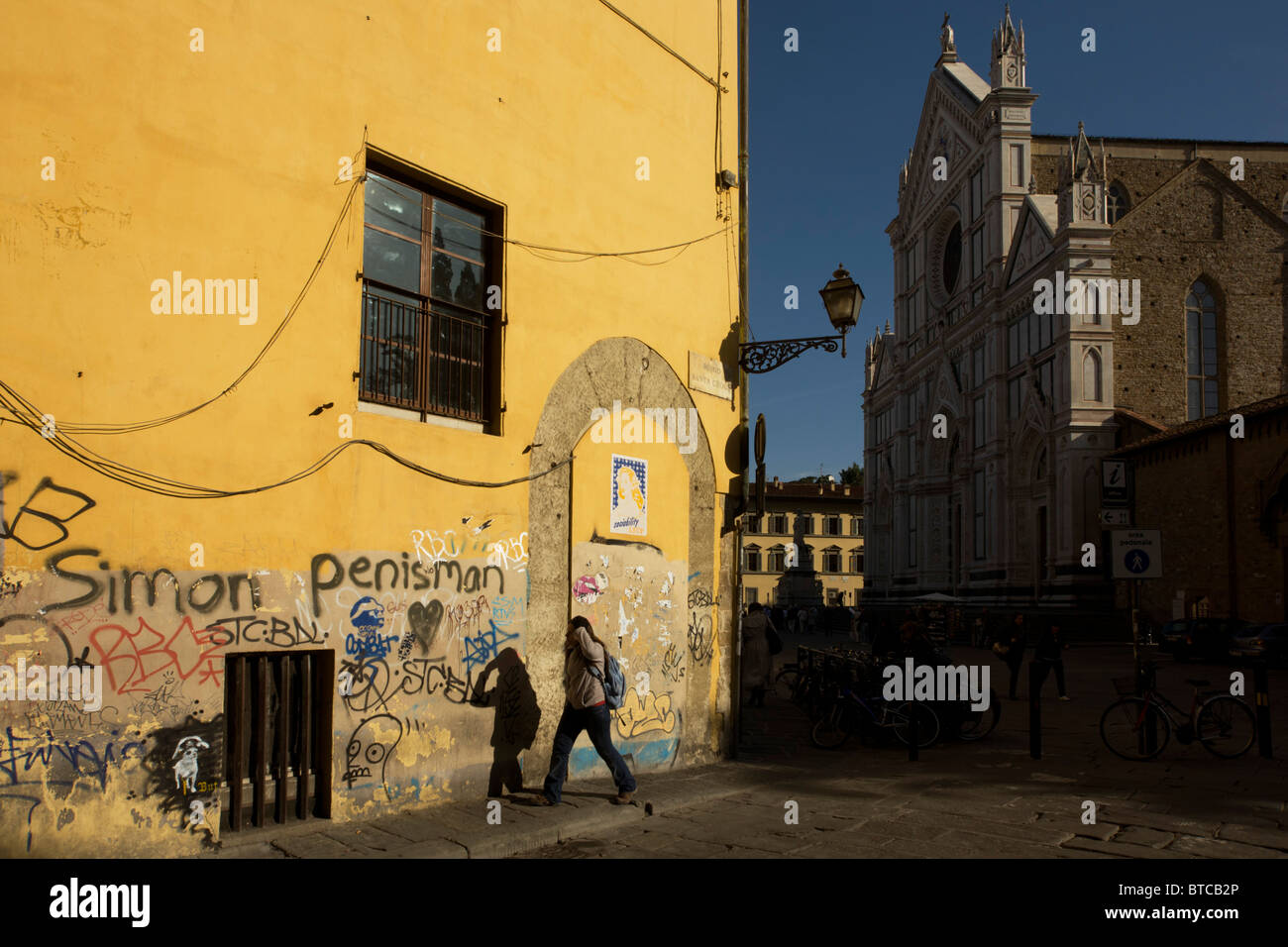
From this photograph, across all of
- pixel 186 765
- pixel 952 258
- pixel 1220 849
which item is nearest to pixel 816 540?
pixel 952 258

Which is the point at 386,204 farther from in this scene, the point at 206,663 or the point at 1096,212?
the point at 1096,212

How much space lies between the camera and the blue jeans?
26.7ft

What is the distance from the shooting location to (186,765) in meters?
6.18

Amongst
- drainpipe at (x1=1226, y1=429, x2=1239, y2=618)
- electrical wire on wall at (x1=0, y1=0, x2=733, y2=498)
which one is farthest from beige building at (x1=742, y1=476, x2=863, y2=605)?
electrical wire on wall at (x1=0, y1=0, x2=733, y2=498)

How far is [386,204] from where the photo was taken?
7867 millimetres

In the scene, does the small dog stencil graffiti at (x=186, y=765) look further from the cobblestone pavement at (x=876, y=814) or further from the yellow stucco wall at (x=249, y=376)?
the cobblestone pavement at (x=876, y=814)

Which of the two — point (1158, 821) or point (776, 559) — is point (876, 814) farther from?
point (776, 559)

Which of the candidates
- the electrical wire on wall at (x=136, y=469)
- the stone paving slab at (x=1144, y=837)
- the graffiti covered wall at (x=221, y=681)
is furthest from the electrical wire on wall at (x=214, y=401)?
the stone paving slab at (x=1144, y=837)

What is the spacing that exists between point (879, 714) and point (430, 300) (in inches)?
288

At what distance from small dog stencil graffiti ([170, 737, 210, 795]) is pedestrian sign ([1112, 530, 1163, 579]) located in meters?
10.1

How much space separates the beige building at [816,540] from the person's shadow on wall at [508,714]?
64383mm

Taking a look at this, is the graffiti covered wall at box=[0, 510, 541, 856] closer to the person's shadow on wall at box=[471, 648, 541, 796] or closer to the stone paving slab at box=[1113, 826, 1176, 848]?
the person's shadow on wall at box=[471, 648, 541, 796]
